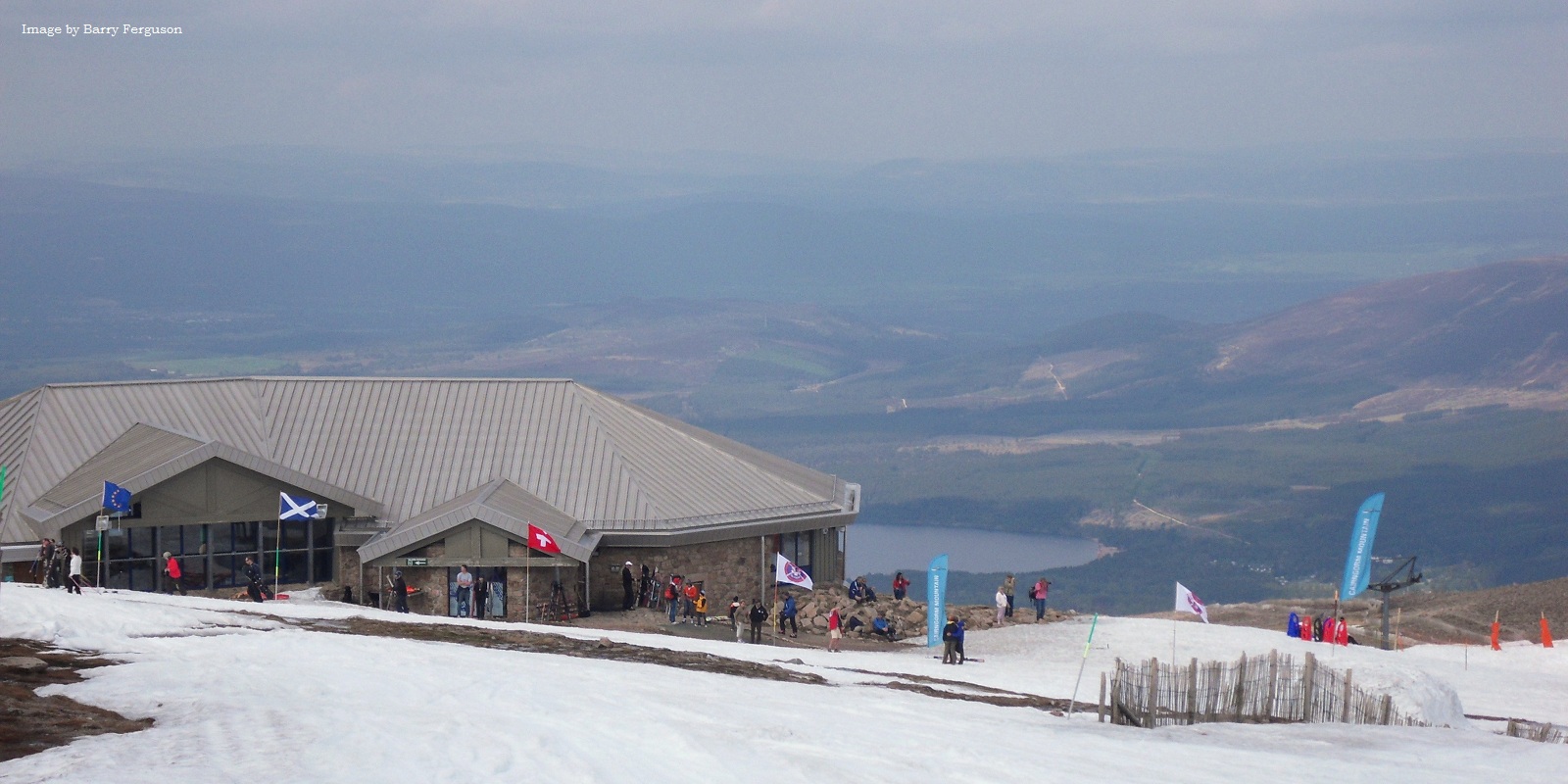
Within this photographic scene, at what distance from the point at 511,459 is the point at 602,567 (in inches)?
170

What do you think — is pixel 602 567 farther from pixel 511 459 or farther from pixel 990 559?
pixel 990 559

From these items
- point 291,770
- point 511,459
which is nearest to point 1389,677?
point 291,770

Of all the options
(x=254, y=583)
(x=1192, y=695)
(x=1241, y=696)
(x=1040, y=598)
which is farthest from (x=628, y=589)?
(x=1192, y=695)

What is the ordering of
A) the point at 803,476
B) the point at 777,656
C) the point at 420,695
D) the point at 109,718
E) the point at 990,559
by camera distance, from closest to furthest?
the point at 109,718, the point at 420,695, the point at 777,656, the point at 803,476, the point at 990,559

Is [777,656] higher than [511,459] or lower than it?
lower

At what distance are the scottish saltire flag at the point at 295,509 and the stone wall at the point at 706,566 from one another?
5759 mm

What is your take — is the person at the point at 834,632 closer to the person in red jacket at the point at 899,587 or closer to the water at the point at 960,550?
the person in red jacket at the point at 899,587

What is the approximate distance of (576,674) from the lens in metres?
21.6

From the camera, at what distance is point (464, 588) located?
35.2 m

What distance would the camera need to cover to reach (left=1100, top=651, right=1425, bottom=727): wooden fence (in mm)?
20641

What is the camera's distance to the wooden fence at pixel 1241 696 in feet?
67.7

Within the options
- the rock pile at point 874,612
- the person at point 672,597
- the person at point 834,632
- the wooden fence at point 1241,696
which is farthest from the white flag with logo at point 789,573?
the wooden fence at point 1241,696

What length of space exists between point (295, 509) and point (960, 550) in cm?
13564

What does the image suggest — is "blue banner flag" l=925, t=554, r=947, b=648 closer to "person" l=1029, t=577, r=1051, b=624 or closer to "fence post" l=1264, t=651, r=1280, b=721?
"person" l=1029, t=577, r=1051, b=624
